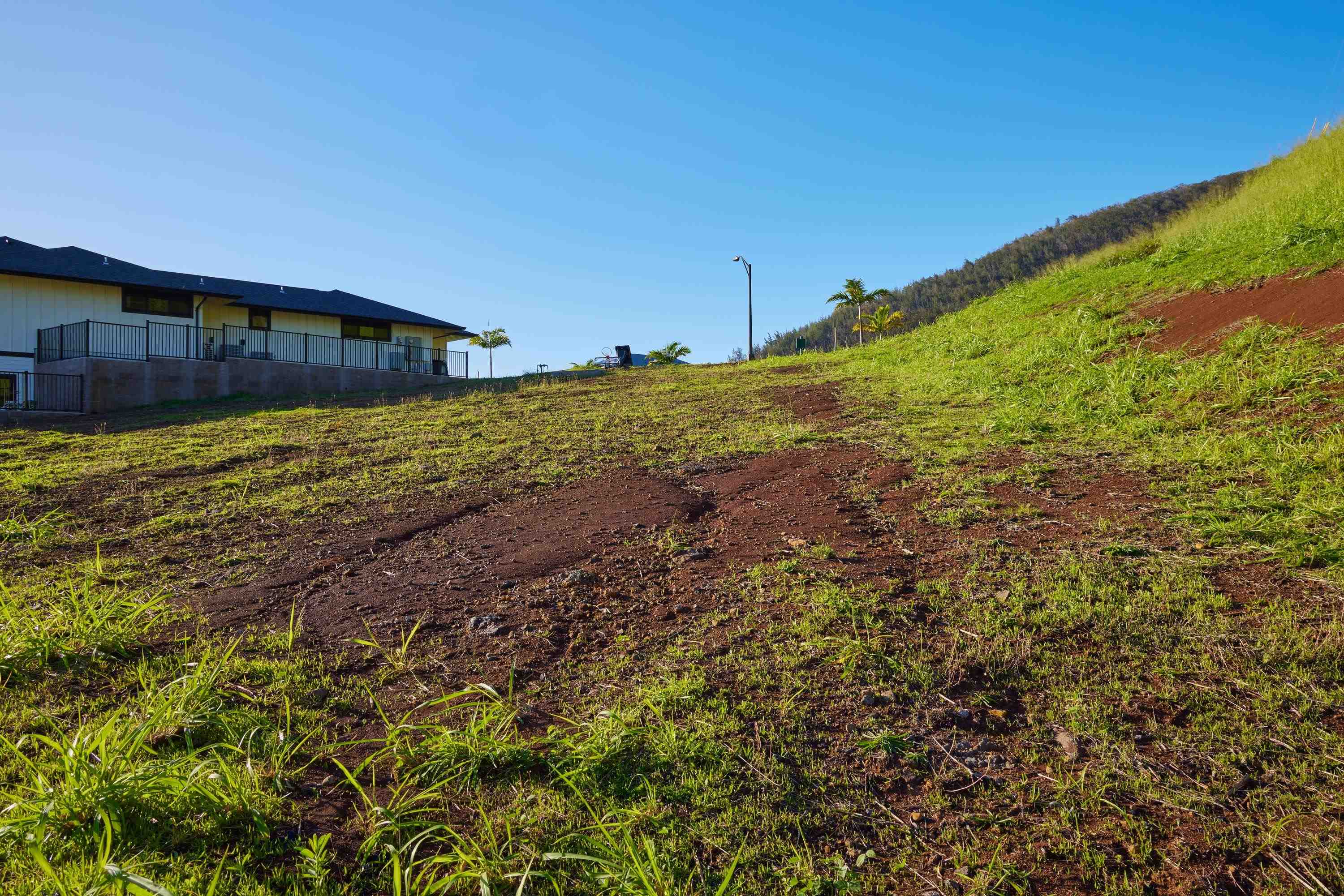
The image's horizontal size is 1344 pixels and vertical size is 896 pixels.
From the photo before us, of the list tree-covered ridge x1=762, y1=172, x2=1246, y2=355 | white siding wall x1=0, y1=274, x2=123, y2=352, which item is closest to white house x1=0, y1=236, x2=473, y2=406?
white siding wall x1=0, y1=274, x2=123, y2=352

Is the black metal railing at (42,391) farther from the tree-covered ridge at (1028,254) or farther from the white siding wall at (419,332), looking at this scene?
the tree-covered ridge at (1028,254)

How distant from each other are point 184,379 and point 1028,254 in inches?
2320

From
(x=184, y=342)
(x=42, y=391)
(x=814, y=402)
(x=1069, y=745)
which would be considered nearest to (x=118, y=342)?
(x=184, y=342)

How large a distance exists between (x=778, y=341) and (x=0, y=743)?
71.9 m

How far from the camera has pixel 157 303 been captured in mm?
23625

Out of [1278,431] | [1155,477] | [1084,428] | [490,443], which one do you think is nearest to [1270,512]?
[1155,477]

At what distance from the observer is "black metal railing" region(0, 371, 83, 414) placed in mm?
18562

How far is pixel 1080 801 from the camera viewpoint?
229 centimetres

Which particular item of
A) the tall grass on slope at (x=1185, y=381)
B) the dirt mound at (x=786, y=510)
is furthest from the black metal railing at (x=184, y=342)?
the tall grass on slope at (x=1185, y=381)

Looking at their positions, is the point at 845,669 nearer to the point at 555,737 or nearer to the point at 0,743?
the point at 555,737

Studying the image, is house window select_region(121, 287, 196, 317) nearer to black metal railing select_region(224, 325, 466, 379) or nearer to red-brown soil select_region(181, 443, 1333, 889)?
black metal railing select_region(224, 325, 466, 379)

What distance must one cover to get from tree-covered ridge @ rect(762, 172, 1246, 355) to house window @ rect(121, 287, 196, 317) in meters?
39.7

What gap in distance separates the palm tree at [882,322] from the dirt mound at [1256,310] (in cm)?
2744

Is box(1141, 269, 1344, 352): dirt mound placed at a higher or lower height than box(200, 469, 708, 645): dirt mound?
higher
